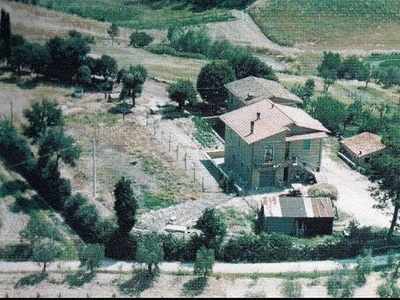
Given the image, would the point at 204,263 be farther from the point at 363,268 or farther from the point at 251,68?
the point at 251,68

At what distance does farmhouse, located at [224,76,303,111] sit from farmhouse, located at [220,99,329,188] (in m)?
0.81

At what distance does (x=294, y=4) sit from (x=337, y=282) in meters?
6.90

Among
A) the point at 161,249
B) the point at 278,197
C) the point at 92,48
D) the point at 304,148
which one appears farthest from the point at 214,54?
the point at 161,249

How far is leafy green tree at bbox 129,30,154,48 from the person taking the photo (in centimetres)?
1279

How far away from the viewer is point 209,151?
8.84 m

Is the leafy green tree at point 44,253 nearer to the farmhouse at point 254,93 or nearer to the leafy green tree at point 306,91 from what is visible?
the farmhouse at point 254,93

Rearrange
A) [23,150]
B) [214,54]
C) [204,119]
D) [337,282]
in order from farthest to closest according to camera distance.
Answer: [214,54]
[204,119]
[23,150]
[337,282]

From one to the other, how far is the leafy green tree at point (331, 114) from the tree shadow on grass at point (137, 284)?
4.20m

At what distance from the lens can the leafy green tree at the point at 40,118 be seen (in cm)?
638

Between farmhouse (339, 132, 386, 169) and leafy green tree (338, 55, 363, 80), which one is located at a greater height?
leafy green tree (338, 55, 363, 80)

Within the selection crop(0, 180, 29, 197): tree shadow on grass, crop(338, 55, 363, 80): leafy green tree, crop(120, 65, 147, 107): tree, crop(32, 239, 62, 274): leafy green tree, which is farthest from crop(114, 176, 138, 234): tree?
crop(338, 55, 363, 80): leafy green tree

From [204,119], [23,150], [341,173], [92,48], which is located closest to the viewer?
[23,150]

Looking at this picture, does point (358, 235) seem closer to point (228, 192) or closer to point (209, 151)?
point (228, 192)

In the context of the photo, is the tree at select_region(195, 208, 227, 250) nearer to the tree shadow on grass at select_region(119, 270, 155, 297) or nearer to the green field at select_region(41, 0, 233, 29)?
the tree shadow on grass at select_region(119, 270, 155, 297)
